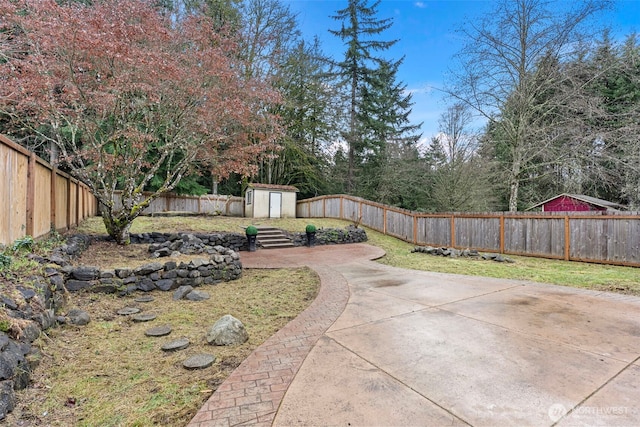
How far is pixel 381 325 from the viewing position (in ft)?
10.8

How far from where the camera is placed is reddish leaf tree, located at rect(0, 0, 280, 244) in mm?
5305

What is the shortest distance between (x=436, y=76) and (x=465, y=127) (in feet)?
12.2

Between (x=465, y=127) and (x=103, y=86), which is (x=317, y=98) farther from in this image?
(x=103, y=86)

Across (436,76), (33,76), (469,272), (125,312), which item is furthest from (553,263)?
(33,76)

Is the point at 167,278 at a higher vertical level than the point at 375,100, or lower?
lower

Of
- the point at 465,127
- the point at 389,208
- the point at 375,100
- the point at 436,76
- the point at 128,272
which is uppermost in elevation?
the point at 375,100

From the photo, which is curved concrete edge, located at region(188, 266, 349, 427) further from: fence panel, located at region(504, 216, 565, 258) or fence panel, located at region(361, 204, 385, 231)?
fence panel, located at region(361, 204, 385, 231)

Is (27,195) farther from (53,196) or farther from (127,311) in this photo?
(127,311)

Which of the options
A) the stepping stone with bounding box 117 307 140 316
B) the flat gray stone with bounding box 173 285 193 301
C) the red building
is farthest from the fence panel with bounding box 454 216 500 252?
the stepping stone with bounding box 117 307 140 316

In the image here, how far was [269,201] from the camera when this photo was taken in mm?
16828

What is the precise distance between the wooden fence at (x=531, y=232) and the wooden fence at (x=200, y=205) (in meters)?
8.67

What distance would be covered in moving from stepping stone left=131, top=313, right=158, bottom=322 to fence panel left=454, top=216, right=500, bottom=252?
10.00 m

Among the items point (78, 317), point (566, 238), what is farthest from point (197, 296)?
point (566, 238)

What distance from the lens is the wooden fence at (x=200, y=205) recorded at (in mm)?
16469
